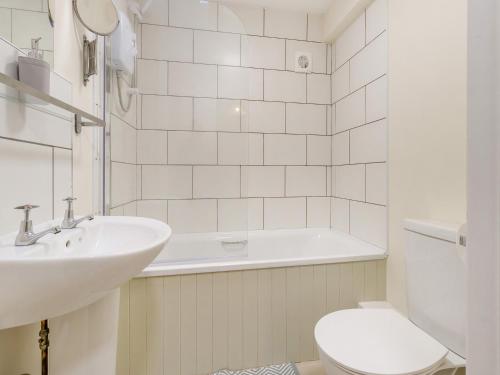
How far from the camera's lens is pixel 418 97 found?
1496mm

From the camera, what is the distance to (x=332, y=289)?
1649 millimetres

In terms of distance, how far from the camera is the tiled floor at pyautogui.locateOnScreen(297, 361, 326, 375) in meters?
1.57

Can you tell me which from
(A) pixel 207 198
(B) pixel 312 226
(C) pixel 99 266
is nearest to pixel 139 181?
(A) pixel 207 198

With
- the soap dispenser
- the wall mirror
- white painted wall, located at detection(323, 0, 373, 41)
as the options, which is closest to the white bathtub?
the soap dispenser

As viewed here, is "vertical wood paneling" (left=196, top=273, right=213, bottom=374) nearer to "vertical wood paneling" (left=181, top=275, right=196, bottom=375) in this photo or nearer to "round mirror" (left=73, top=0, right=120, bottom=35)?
"vertical wood paneling" (left=181, top=275, right=196, bottom=375)

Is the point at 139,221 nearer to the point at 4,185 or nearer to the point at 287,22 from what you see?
the point at 4,185

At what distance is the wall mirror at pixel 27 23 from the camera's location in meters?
0.82

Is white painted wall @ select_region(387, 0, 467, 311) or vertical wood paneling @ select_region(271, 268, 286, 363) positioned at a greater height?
white painted wall @ select_region(387, 0, 467, 311)

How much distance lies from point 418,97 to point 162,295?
168 centimetres

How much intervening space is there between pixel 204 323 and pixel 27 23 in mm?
1458

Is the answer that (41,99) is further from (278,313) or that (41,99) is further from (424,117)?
(424,117)

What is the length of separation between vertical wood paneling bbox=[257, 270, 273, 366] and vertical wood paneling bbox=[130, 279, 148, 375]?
0.60 m

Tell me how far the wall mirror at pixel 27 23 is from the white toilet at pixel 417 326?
4.81 ft

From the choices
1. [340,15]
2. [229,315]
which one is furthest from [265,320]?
[340,15]
